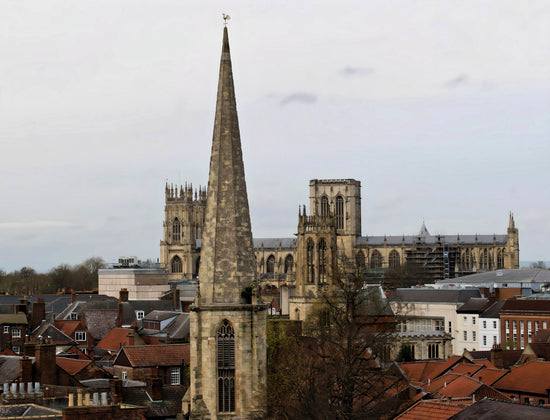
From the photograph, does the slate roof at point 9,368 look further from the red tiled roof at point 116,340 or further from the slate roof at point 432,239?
the slate roof at point 432,239

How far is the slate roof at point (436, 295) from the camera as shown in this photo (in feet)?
332

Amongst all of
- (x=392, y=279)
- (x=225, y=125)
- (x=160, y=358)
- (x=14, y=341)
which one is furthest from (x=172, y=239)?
(x=225, y=125)

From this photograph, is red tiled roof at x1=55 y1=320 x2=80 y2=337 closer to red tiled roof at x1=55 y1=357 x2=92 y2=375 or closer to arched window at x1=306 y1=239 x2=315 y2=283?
arched window at x1=306 y1=239 x2=315 y2=283

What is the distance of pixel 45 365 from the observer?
40.8m

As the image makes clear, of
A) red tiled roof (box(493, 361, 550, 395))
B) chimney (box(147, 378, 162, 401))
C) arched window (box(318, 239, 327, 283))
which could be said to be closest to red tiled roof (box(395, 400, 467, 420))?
chimney (box(147, 378, 162, 401))

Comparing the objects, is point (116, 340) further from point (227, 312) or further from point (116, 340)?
Answer: point (227, 312)

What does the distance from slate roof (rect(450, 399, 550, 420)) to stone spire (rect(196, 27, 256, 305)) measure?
8.37 m

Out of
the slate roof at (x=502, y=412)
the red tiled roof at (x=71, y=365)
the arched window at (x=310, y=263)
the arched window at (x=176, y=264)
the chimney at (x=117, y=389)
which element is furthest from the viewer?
the arched window at (x=176, y=264)

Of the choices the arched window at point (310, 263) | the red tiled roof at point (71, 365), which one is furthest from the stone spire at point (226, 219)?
the arched window at point (310, 263)

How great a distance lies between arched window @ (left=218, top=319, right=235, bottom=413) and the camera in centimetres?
2827

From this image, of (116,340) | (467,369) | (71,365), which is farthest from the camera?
(116,340)

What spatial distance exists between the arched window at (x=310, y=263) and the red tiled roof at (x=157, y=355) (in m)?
41.2

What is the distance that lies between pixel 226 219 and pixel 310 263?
6348 centimetres

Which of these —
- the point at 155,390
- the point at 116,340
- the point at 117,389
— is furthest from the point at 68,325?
the point at 117,389
